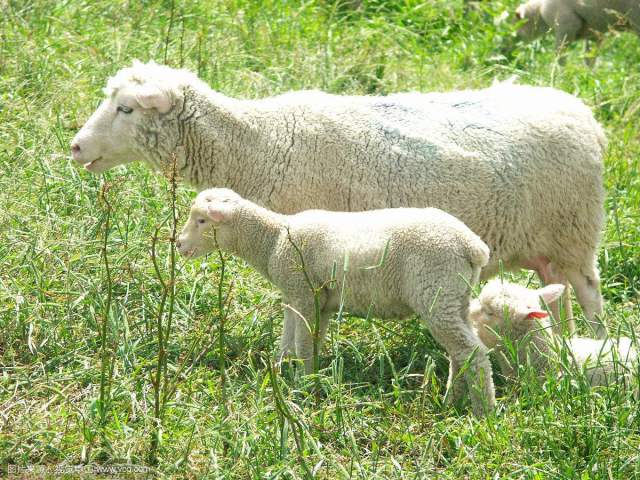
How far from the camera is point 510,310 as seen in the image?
518cm

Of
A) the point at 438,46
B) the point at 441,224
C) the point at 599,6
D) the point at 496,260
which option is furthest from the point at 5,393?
the point at 599,6

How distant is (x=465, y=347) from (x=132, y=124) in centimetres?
210

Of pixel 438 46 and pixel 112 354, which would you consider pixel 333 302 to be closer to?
pixel 112 354

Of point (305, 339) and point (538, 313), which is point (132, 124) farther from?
point (538, 313)

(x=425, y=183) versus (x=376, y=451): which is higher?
(x=425, y=183)

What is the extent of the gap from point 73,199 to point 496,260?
7.90 ft

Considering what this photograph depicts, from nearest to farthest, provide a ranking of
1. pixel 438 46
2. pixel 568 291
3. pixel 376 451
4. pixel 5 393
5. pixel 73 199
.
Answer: pixel 376 451 < pixel 5 393 < pixel 568 291 < pixel 73 199 < pixel 438 46

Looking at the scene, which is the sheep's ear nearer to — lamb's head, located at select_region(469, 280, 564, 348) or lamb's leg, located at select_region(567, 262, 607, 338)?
lamb's head, located at select_region(469, 280, 564, 348)

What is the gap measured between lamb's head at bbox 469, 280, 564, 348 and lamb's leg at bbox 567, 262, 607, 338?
76 cm

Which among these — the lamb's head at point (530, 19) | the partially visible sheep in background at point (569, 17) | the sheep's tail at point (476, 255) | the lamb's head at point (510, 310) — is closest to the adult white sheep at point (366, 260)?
the sheep's tail at point (476, 255)

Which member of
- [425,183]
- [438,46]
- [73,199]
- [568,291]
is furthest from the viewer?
[438,46]

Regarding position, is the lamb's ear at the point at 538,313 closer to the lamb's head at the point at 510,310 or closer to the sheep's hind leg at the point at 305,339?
the lamb's head at the point at 510,310

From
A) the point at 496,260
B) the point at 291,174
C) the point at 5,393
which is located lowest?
the point at 5,393

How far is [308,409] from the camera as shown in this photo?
188 inches
